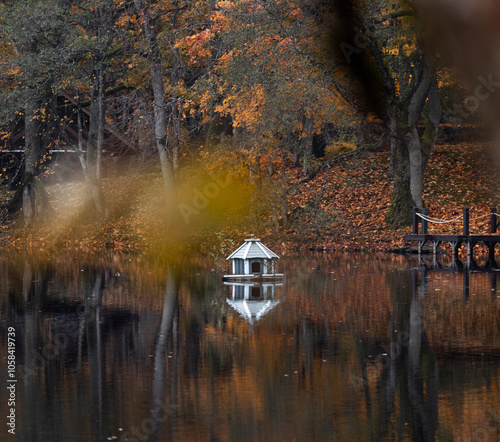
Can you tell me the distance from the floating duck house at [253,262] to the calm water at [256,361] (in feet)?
4.68

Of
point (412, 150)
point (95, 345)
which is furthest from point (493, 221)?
point (95, 345)

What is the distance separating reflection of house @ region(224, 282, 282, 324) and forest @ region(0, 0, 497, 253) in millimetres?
10203

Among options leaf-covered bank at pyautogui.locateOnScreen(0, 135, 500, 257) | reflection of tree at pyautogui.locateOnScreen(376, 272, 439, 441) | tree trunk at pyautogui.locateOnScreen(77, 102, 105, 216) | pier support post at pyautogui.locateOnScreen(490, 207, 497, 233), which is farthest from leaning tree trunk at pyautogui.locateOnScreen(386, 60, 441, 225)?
reflection of tree at pyautogui.locateOnScreen(376, 272, 439, 441)

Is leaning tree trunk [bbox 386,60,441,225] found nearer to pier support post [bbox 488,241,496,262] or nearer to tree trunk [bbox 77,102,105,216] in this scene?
pier support post [bbox 488,241,496,262]

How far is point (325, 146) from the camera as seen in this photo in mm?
44594

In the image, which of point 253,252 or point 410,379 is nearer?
point 410,379

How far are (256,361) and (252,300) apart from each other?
6.40m

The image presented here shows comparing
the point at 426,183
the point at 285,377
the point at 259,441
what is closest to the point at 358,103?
the point at 426,183

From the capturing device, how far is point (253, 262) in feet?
68.8

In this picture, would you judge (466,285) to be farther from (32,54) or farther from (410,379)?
(32,54)

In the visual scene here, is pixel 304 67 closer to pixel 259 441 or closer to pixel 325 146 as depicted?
pixel 325 146

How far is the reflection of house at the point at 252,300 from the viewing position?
14.8m

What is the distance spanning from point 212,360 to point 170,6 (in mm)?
26821

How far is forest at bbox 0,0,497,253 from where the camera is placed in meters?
28.4
